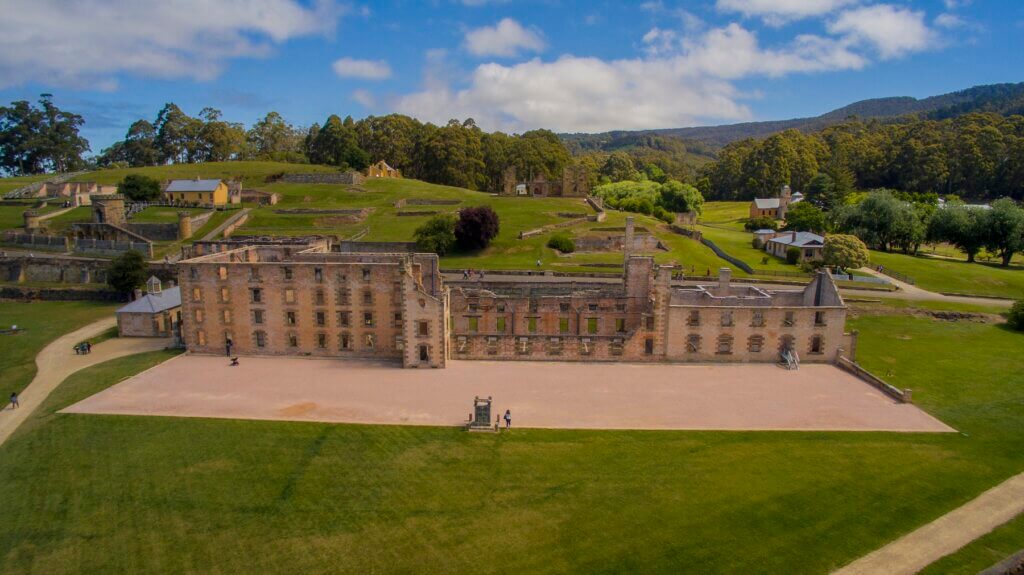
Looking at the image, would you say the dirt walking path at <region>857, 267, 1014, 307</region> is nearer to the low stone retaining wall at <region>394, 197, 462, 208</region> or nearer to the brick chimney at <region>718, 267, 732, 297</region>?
the brick chimney at <region>718, 267, 732, 297</region>

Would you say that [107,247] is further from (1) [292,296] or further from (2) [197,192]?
(1) [292,296]

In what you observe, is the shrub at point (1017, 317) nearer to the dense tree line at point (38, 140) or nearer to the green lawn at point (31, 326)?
the green lawn at point (31, 326)

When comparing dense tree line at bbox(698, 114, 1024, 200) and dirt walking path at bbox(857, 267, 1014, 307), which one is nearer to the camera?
dirt walking path at bbox(857, 267, 1014, 307)

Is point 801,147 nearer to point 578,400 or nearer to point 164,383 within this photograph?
point 578,400

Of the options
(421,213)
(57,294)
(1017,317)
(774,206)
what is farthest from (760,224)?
(57,294)

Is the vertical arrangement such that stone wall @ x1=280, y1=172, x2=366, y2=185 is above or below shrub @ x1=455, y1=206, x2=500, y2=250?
above

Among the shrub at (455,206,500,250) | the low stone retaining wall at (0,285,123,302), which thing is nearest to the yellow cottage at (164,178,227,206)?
the low stone retaining wall at (0,285,123,302)
